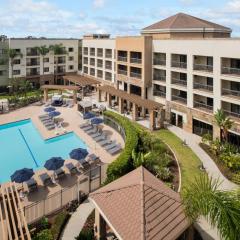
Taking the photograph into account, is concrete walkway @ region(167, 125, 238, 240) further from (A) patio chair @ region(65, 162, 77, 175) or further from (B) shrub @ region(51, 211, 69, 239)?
(A) patio chair @ region(65, 162, 77, 175)

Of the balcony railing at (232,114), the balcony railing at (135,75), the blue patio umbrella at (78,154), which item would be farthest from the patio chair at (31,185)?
the balcony railing at (135,75)

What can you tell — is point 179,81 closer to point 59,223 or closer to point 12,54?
point 59,223

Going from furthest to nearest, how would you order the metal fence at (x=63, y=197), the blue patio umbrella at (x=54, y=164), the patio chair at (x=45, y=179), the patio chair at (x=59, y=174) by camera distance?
the patio chair at (x=59, y=174) < the blue patio umbrella at (x=54, y=164) < the patio chair at (x=45, y=179) < the metal fence at (x=63, y=197)

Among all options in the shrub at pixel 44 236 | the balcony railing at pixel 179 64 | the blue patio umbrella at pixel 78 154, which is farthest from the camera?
the balcony railing at pixel 179 64

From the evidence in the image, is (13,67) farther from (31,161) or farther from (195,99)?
(195,99)

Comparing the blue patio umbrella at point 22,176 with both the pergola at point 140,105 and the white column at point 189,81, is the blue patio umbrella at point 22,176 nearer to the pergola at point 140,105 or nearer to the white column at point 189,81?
the pergola at point 140,105

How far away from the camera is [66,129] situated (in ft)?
161

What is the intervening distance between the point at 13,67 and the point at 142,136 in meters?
53.4

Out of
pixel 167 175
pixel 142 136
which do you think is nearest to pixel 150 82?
pixel 142 136

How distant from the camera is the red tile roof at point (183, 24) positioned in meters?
54.5

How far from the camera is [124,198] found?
59.7 ft

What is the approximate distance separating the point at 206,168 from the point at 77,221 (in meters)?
17.4

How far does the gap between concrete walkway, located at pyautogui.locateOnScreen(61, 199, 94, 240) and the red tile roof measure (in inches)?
1572

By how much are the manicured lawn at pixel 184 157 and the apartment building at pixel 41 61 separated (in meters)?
49.6
